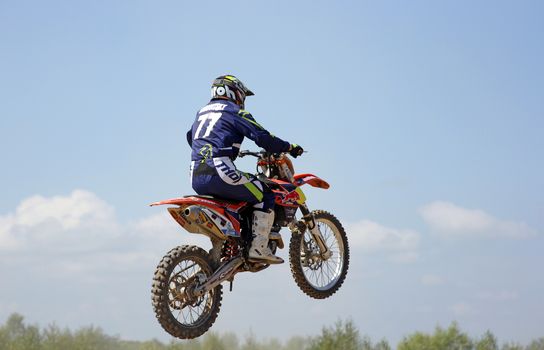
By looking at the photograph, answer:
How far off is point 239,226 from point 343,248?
135 inches

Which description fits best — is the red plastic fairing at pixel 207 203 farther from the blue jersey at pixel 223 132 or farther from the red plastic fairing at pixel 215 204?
the blue jersey at pixel 223 132

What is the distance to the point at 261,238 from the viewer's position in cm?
1288

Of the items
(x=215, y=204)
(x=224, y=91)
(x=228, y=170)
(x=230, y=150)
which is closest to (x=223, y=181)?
(x=228, y=170)

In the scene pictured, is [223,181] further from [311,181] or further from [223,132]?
[311,181]

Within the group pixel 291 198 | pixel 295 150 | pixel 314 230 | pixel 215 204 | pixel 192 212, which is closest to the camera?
pixel 192 212

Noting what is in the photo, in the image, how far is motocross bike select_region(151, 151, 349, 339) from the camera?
11891mm

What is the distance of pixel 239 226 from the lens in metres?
12.6

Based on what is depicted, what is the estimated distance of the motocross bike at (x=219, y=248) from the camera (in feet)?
39.0

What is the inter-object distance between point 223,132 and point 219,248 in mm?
1793

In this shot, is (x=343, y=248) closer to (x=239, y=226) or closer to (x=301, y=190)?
(x=301, y=190)

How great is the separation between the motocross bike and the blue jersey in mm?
742
